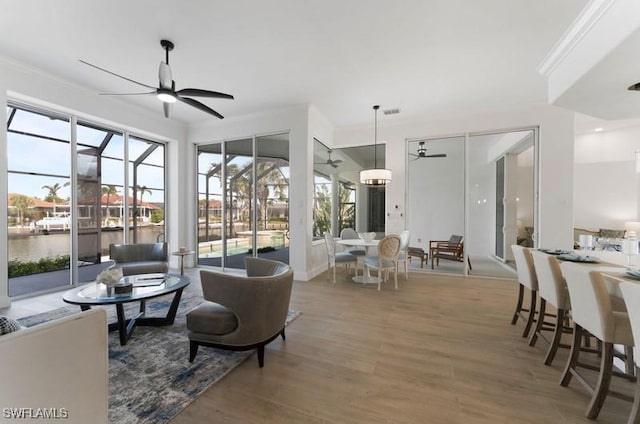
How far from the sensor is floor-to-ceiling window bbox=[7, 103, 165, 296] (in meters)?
3.90

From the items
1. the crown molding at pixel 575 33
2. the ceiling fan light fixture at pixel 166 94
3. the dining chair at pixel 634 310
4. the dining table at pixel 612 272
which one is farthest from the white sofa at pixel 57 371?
the crown molding at pixel 575 33

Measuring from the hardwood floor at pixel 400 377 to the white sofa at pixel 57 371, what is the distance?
0.60 meters

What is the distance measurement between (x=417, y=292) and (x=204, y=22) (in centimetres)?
466

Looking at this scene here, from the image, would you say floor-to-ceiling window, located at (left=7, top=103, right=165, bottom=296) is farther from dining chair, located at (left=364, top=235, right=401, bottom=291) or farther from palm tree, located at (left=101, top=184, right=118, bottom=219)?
dining chair, located at (left=364, top=235, right=401, bottom=291)

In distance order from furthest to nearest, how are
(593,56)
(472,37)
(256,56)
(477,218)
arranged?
1. (477,218)
2. (256,56)
3. (472,37)
4. (593,56)

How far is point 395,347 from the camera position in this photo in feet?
8.23

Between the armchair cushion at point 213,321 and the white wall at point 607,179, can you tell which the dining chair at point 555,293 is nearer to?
the armchair cushion at point 213,321

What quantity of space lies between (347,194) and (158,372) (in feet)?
17.2

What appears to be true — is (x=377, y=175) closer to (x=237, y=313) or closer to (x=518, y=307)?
(x=518, y=307)

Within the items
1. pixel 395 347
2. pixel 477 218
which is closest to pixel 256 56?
pixel 395 347

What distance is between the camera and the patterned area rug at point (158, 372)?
1.70 meters

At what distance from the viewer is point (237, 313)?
Result: 212 centimetres

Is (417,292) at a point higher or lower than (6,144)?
lower

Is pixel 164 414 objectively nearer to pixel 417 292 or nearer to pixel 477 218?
pixel 417 292
